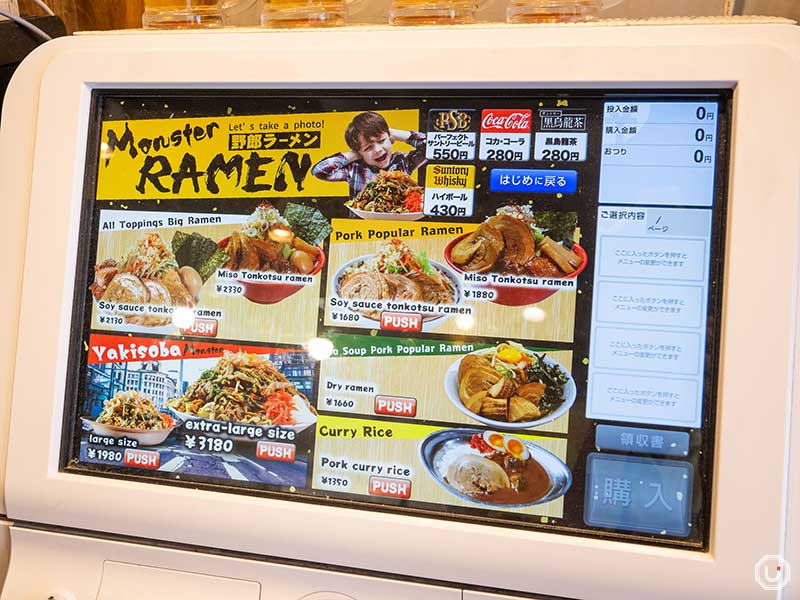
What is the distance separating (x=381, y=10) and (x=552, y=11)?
328 millimetres

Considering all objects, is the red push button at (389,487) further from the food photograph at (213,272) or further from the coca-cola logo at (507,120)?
the coca-cola logo at (507,120)

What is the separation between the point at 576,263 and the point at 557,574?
39 cm

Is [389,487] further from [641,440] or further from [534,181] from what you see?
[534,181]

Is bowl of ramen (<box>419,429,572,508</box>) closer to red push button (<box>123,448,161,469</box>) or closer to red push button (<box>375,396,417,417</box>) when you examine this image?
red push button (<box>375,396,417,417</box>)

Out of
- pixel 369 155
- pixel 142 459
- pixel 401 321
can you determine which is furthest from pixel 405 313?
pixel 142 459

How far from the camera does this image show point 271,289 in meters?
0.92

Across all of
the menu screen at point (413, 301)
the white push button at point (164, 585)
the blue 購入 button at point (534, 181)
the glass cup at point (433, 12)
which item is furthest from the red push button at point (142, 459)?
the glass cup at point (433, 12)

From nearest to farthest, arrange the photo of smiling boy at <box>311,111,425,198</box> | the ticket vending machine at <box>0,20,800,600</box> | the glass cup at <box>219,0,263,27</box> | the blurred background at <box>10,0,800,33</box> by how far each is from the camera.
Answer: the ticket vending machine at <box>0,20,800,600</box>, the photo of smiling boy at <box>311,111,425,198</box>, the blurred background at <box>10,0,800,33</box>, the glass cup at <box>219,0,263,27</box>

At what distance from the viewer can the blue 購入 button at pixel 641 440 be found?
2.64ft

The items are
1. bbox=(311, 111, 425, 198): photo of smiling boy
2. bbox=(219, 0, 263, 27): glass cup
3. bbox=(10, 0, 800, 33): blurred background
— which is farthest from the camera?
bbox=(219, 0, 263, 27): glass cup

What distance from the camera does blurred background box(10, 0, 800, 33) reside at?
1024 mm

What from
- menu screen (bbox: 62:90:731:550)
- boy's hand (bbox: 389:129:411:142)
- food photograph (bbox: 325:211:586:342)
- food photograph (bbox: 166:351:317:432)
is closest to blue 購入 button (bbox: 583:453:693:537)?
menu screen (bbox: 62:90:731:550)

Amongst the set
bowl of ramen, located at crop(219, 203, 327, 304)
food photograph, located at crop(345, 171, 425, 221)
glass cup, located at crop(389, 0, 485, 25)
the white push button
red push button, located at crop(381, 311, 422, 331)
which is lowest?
the white push button

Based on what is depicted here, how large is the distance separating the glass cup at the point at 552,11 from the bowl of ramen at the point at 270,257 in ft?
1.50
